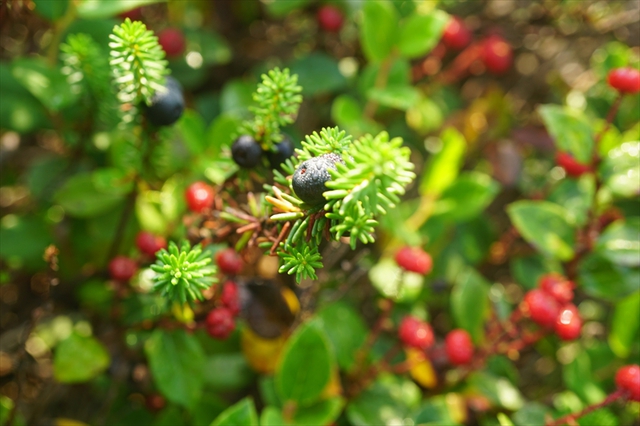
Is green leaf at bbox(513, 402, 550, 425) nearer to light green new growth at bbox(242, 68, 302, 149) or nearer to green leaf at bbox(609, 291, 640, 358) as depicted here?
green leaf at bbox(609, 291, 640, 358)

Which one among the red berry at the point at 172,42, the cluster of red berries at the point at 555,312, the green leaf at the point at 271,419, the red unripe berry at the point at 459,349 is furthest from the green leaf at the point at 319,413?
the red berry at the point at 172,42

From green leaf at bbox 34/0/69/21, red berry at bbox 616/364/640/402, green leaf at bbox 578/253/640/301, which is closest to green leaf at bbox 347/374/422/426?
red berry at bbox 616/364/640/402

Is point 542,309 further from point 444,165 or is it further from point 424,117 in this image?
point 424,117

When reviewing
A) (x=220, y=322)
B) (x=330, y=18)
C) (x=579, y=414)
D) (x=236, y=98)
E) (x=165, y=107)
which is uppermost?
(x=165, y=107)

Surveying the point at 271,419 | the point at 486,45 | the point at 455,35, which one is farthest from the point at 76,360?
the point at 486,45

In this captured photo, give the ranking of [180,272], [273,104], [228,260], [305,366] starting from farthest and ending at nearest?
[305,366]
[228,260]
[273,104]
[180,272]

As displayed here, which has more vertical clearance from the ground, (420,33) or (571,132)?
(420,33)
